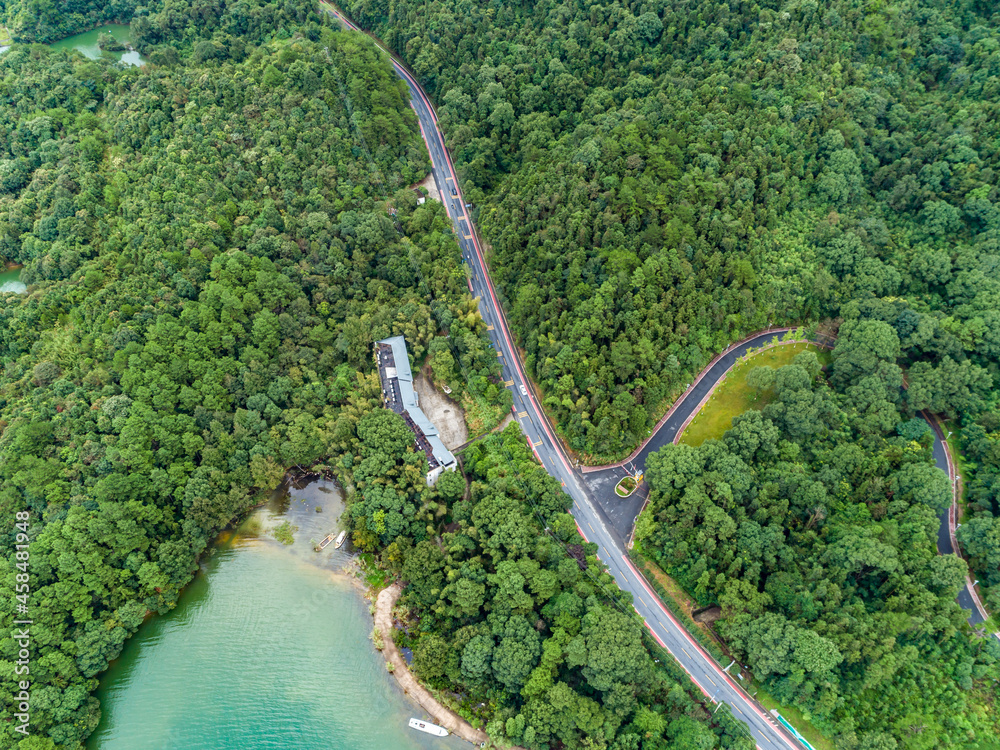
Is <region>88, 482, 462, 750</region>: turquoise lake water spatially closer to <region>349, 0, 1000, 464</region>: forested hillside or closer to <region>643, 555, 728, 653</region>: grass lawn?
<region>643, 555, 728, 653</region>: grass lawn

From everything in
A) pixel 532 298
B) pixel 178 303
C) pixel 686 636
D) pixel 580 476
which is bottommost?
pixel 686 636

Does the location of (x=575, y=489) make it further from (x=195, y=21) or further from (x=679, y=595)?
(x=195, y=21)

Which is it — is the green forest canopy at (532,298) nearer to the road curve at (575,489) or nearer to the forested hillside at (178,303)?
the forested hillside at (178,303)

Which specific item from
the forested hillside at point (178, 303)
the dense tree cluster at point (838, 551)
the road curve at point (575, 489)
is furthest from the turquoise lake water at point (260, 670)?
the dense tree cluster at point (838, 551)

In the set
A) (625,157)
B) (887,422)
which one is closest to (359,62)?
(625,157)

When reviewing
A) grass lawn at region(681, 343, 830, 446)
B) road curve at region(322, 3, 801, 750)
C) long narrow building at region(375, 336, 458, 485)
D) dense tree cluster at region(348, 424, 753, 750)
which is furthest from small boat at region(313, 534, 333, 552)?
grass lawn at region(681, 343, 830, 446)

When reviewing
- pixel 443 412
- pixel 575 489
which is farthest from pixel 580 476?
pixel 443 412
